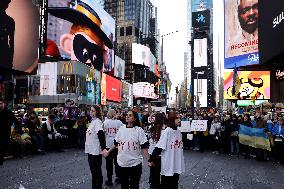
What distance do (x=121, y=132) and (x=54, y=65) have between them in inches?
2335

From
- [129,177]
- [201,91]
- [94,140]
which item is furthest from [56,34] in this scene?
[201,91]

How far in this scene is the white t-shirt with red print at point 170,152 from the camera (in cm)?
674

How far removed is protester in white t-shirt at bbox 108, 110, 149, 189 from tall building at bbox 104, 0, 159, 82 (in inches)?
4381

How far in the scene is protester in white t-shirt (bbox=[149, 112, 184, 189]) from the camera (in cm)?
674

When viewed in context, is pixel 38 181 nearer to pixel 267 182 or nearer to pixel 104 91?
pixel 267 182

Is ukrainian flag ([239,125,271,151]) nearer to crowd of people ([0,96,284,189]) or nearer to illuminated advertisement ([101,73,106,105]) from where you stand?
crowd of people ([0,96,284,189])

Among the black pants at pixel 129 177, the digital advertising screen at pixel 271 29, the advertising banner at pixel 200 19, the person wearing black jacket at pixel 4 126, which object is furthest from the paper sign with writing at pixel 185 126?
the advertising banner at pixel 200 19

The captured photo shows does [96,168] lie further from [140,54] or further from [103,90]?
[140,54]

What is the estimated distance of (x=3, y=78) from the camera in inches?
1531

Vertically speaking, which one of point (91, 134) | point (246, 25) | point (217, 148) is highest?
point (246, 25)

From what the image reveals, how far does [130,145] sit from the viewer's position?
682cm

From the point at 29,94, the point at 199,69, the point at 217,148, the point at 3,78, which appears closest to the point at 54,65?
the point at 29,94

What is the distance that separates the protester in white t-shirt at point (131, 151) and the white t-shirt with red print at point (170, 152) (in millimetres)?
326

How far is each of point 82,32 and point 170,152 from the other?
58.1 m
